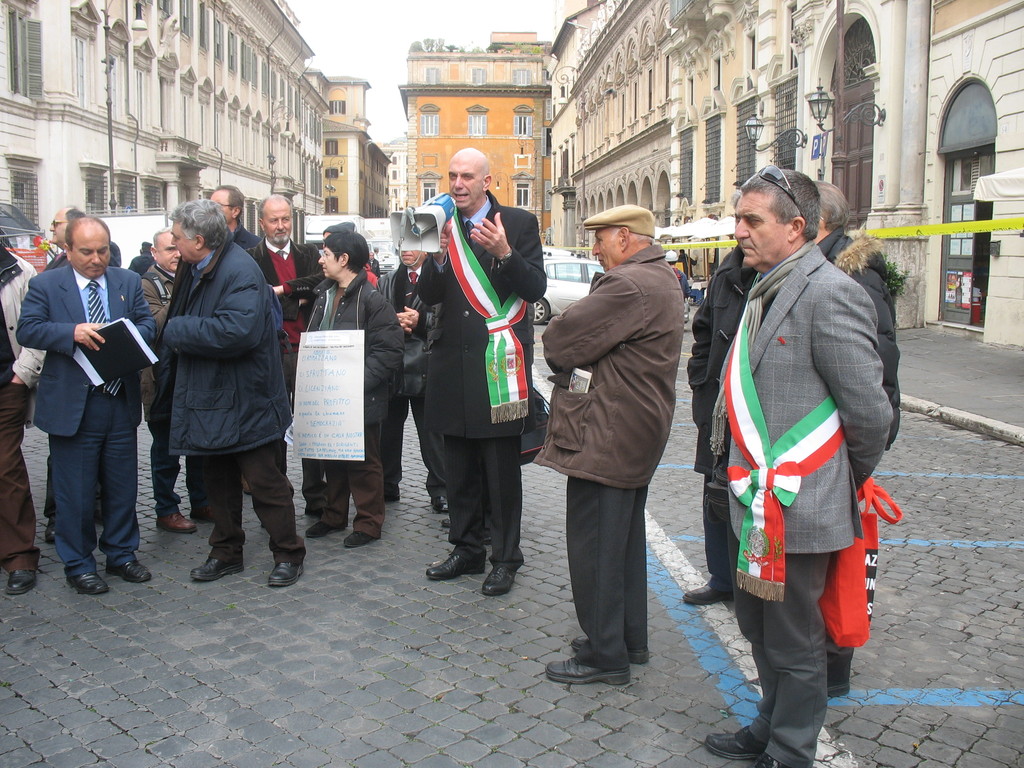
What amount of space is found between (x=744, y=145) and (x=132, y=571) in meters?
27.6

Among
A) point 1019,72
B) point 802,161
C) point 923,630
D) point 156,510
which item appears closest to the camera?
point 923,630

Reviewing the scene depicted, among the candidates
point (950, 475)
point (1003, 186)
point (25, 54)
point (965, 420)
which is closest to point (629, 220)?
point (950, 475)

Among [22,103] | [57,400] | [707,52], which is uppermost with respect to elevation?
[707,52]

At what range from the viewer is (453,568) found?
506 cm

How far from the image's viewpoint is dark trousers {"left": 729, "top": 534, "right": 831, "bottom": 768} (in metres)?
2.99

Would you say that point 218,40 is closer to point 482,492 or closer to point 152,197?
point 152,197

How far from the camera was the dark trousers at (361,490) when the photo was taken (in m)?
5.79

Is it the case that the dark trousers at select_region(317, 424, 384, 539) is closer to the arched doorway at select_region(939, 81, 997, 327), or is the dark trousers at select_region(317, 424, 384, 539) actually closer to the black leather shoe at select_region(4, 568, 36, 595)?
the black leather shoe at select_region(4, 568, 36, 595)

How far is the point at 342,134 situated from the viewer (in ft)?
300

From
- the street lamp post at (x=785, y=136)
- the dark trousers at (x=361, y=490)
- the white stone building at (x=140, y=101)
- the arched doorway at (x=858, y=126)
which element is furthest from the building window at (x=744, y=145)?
the dark trousers at (x=361, y=490)

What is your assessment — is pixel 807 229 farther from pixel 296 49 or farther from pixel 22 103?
pixel 296 49

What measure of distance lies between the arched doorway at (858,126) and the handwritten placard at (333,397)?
57.2ft

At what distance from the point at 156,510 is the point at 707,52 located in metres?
32.0

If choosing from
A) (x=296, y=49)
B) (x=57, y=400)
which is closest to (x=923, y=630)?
(x=57, y=400)
